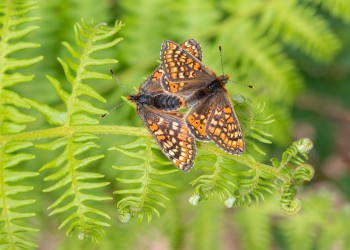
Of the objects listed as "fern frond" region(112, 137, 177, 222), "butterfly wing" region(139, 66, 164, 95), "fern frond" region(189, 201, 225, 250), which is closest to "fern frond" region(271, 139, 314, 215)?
"fern frond" region(112, 137, 177, 222)

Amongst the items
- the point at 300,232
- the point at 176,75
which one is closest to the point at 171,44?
the point at 176,75

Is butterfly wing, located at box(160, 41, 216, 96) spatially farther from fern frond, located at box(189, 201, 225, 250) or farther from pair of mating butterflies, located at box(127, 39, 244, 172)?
fern frond, located at box(189, 201, 225, 250)

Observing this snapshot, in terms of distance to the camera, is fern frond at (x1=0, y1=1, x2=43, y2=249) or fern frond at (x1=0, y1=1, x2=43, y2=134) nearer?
fern frond at (x1=0, y1=1, x2=43, y2=249)

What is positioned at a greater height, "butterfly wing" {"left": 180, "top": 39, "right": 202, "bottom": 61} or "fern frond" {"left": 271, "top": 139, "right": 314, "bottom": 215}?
"butterfly wing" {"left": 180, "top": 39, "right": 202, "bottom": 61}

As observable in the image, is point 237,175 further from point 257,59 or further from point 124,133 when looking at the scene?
point 257,59

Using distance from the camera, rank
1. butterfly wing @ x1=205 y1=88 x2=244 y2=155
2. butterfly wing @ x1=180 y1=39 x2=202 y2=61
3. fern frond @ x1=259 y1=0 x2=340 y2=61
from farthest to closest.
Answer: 1. fern frond @ x1=259 y1=0 x2=340 y2=61
2. butterfly wing @ x1=180 y1=39 x2=202 y2=61
3. butterfly wing @ x1=205 y1=88 x2=244 y2=155

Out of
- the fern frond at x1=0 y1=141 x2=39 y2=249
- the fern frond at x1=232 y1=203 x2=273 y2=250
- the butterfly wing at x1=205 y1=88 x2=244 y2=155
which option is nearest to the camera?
the butterfly wing at x1=205 y1=88 x2=244 y2=155

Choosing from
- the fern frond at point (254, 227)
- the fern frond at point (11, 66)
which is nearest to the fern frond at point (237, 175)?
the fern frond at point (11, 66)
